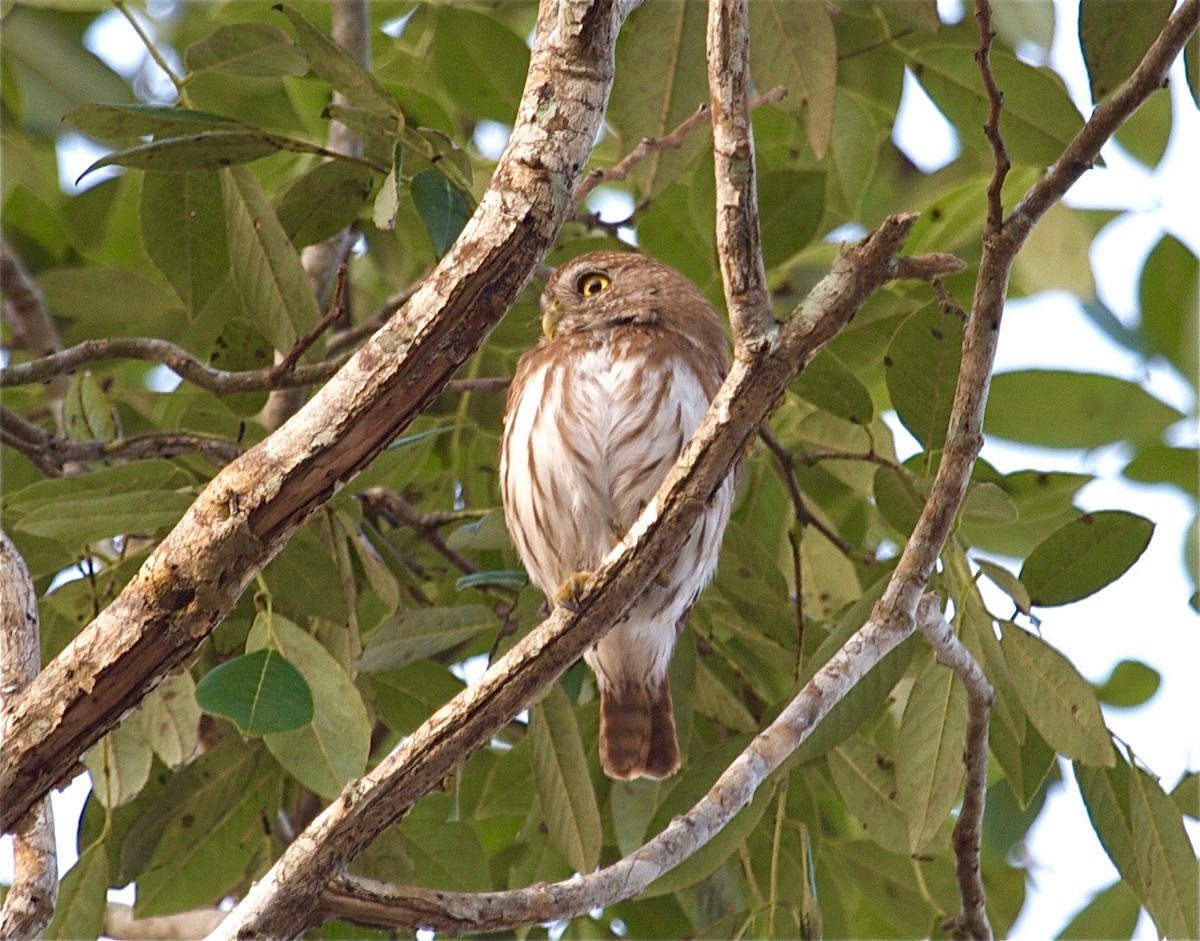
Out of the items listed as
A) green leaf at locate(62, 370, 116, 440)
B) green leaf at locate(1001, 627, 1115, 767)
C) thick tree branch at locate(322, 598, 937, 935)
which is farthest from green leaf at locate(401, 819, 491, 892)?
green leaf at locate(1001, 627, 1115, 767)

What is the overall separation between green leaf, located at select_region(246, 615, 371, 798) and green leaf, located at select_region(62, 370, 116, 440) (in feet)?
2.44

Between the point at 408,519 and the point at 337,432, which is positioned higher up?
the point at 408,519

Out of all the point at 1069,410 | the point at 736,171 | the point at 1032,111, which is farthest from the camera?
the point at 1069,410

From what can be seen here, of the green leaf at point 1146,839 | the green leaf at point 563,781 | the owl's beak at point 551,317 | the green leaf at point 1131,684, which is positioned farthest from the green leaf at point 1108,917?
the owl's beak at point 551,317

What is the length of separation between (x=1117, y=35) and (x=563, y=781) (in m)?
1.90

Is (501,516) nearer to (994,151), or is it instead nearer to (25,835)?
(25,835)

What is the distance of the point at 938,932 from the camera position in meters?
3.70

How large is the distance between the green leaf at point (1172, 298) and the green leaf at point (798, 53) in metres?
1.14

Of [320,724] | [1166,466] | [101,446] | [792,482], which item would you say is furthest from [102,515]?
[1166,466]

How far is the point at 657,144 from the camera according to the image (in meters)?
3.28

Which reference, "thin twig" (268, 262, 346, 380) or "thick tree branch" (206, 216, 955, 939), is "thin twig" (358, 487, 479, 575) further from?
"thick tree branch" (206, 216, 955, 939)

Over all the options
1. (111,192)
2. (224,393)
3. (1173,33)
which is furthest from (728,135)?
(111,192)

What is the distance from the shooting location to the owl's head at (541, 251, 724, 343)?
3.78 meters

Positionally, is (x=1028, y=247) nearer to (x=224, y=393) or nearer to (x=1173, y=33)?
(x=1173, y=33)
